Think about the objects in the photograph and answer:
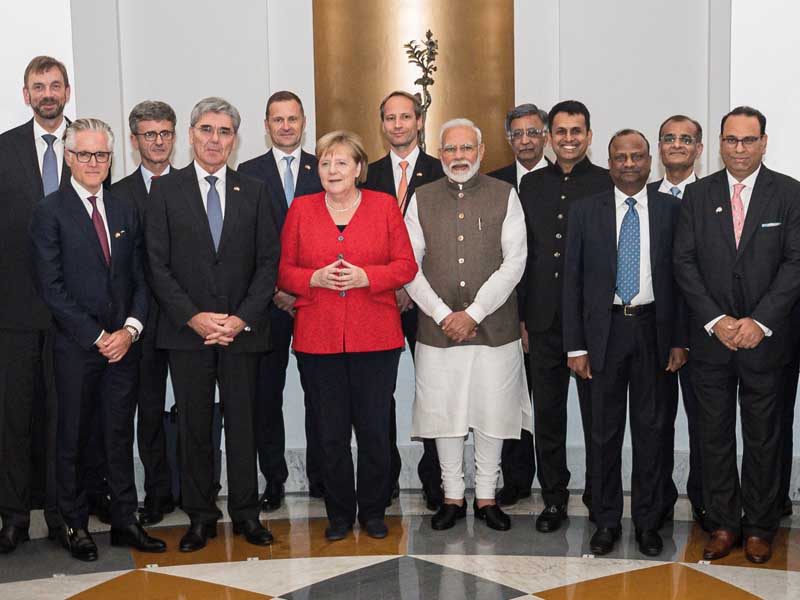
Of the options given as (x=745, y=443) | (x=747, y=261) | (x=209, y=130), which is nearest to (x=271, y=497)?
(x=209, y=130)

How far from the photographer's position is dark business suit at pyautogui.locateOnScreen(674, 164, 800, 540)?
3.96 meters

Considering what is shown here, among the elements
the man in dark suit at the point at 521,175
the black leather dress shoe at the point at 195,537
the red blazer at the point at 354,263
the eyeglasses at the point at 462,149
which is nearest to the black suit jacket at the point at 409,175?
the man in dark suit at the point at 521,175

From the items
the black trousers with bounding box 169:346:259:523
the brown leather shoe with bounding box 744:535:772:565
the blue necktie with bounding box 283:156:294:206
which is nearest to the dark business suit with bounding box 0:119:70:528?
the black trousers with bounding box 169:346:259:523

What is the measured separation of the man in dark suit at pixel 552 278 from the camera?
14.6 feet

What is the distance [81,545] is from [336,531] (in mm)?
1033

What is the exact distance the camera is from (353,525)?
15.0ft

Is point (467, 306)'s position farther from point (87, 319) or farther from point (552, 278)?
point (87, 319)

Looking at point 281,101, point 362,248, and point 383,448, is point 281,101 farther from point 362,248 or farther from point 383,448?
point 383,448

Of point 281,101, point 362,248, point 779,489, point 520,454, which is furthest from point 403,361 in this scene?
point 779,489

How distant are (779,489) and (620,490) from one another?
2.05 ft

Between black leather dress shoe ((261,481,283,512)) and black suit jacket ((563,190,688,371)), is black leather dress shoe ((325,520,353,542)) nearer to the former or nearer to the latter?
black leather dress shoe ((261,481,283,512))

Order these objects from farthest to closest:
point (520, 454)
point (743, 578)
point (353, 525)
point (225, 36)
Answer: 1. point (225, 36)
2. point (520, 454)
3. point (353, 525)
4. point (743, 578)

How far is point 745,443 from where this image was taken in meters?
4.13

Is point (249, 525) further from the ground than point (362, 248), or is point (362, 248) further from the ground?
point (362, 248)
